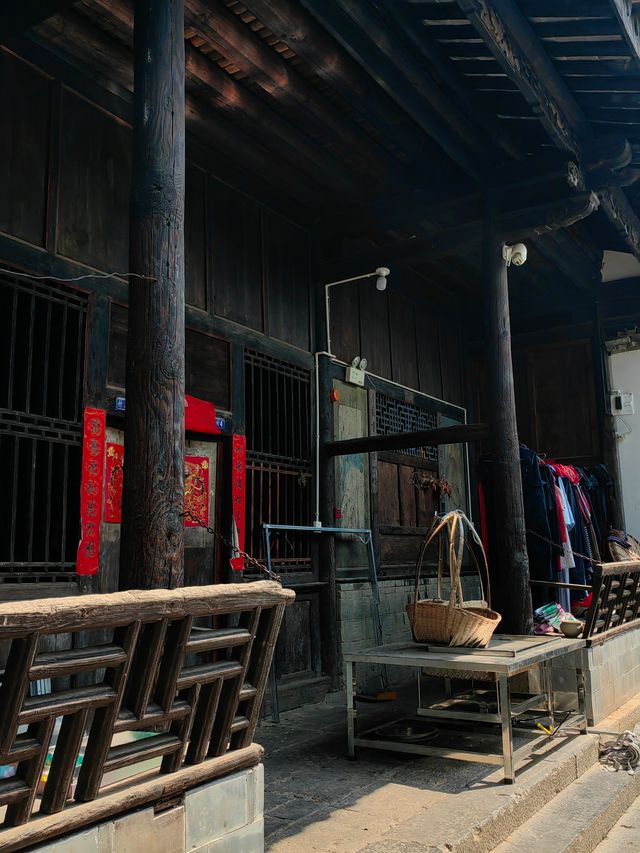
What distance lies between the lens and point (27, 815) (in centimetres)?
228

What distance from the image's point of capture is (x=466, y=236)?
795 centimetres

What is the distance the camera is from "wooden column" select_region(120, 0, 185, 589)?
347 centimetres

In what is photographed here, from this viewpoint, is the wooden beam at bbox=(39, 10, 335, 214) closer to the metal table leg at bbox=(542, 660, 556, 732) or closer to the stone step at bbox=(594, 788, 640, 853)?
the metal table leg at bbox=(542, 660, 556, 732)

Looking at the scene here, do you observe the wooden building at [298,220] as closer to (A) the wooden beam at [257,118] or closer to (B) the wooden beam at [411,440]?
(A) the wooden beam at [257,118]

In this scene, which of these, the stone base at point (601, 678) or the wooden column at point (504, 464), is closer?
the stone base at point (601, 678)

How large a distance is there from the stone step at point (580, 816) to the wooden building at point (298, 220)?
2149 millimetres

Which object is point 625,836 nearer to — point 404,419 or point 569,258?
point 404,419

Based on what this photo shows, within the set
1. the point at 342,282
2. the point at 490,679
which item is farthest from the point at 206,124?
the point at 490,679

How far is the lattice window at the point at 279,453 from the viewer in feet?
24.1

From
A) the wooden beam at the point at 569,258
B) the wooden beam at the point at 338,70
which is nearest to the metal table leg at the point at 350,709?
the wooden beam at the point at 338,70

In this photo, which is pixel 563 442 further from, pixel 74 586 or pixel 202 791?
pixel 202 791

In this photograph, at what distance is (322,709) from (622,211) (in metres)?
6.54

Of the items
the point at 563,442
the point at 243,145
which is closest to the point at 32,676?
the point at 243,145

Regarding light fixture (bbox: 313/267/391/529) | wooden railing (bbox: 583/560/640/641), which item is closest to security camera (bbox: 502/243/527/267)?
light fixture (bbox: 313/267/391/529)
